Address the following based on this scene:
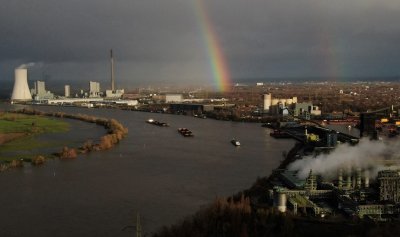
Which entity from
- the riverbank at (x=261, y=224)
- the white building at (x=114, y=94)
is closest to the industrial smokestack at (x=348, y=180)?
the riverbank at (x=261, y=224)

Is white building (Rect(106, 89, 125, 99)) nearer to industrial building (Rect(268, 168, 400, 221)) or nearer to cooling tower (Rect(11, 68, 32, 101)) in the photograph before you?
cooling tower (Rect(11, 68, 32, 101))

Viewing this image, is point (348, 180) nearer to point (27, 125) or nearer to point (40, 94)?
point (27, 125)

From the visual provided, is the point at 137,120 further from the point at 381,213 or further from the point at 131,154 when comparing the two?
the point at 381,213

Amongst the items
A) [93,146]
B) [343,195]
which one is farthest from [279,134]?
[343,195]

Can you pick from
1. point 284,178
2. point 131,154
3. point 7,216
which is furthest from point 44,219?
point 131,154

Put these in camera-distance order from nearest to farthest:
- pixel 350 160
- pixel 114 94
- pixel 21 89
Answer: pixel 350 160 → pixel 21 89 → pixel 114 94

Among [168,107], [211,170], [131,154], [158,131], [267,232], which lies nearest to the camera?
[267,232]

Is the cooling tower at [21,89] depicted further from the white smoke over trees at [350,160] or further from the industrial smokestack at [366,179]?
the industrial smokestack at [366,179]
